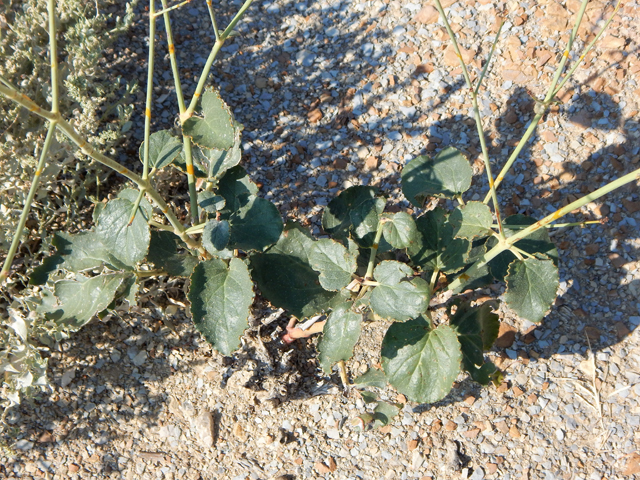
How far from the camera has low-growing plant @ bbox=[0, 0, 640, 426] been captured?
141 cm

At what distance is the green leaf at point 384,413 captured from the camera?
191 cm

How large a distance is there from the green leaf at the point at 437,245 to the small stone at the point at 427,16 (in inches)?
46.2

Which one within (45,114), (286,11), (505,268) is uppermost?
(45,114)

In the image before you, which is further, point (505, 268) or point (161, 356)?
point (161, 356)

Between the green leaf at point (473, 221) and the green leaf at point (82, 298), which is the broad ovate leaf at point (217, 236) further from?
the green leaf at point (473, 221)

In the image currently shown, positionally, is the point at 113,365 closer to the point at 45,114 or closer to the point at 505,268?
the point at 45,114

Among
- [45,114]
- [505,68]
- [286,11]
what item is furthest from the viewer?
[286,11]

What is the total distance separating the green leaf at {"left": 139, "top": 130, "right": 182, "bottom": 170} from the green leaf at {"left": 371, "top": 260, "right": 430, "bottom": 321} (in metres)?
0.63

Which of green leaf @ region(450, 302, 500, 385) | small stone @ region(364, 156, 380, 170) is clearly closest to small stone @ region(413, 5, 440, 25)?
small stone @ region(364, 156, 380, 170)

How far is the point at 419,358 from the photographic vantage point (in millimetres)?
1587

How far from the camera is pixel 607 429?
1.81 metres

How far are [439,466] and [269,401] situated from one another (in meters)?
0.62

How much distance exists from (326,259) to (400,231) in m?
0.22

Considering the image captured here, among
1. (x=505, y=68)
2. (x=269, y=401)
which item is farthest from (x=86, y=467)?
(x=505, y=68)
